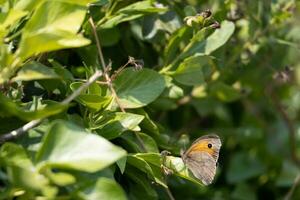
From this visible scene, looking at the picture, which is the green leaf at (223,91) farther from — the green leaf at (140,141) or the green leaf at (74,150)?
the green leaf at (74,150)

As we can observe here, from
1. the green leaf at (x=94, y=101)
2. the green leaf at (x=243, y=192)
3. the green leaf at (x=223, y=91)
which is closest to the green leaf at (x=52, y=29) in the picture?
the green leaf at (x=94, y=101)

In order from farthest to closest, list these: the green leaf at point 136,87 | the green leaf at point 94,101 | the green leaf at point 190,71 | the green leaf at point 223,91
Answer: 1. the green leaf at point 223,91
2. the green leaf at point 190,71
3. the green leaf at point 136,87
4. the green leaf at point 94,101

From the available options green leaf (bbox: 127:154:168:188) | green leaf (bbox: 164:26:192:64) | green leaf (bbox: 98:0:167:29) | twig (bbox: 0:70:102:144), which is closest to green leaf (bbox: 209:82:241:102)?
green leaf (bbox: 164:26:192:64)

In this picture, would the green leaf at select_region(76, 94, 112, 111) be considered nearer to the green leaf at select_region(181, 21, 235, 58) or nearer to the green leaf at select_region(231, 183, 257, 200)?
the green leaf at select_region(181, 21, 235, 58)

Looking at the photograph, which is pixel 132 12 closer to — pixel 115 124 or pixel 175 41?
pixel 175 41

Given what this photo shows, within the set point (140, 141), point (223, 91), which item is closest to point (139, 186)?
point (140, 141)

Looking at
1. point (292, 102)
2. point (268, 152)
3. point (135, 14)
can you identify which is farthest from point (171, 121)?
point (135, 14)

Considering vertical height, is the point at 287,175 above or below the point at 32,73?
below
